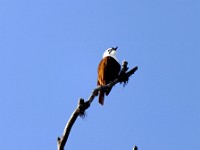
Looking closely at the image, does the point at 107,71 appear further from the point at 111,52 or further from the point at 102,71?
the point at 111,52

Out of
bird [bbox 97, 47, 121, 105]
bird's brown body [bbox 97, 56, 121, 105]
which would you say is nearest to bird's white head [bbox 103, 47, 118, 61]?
bird [bbox 97, 47, 121, 105]

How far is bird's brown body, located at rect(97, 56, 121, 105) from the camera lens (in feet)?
33.3

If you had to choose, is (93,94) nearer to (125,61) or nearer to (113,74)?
(125,61)

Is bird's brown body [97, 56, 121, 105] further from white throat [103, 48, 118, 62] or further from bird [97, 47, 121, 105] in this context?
white throat [103, 48, 118, 62]

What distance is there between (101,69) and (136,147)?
4570 mm

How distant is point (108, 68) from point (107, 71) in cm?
21

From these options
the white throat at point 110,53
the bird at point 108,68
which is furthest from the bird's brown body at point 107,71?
the white throat at point 110,53

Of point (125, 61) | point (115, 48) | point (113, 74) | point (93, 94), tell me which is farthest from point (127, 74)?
point (115, 48)

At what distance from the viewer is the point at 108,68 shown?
10648mm

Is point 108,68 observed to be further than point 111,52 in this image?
No

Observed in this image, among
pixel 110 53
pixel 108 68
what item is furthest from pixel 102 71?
pixel 110 53

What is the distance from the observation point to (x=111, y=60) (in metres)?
11.2

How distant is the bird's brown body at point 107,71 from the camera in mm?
10141

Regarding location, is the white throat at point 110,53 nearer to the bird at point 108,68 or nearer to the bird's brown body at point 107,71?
the bird at point 108,68
